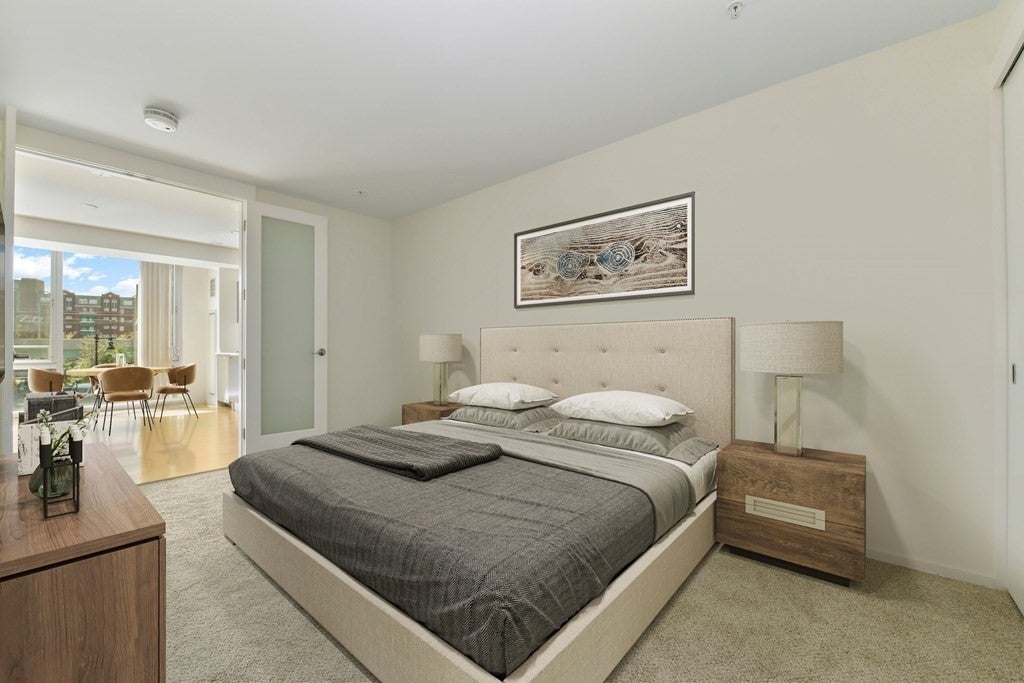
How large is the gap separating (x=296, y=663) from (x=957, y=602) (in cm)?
257

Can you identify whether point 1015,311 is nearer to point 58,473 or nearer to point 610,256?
point 610,256

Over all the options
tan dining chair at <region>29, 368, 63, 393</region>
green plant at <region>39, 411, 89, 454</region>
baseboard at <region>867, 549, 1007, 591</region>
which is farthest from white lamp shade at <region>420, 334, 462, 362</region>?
tan dining chair at <region>29, 368, 63, 393</region>

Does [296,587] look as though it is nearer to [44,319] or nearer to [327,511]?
[327,511]

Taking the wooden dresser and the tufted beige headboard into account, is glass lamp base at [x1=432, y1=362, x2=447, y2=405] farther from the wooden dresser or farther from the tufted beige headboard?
the wooden dresser

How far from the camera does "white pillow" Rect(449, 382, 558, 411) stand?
9.86ft

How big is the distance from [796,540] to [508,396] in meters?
1.77

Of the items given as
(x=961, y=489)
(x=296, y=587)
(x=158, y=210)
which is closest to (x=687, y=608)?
(x=961, y=489)

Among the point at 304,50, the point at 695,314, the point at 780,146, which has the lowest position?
the point at 695,314

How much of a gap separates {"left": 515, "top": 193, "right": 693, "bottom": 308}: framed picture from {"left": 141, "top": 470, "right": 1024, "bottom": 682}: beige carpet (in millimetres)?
1682

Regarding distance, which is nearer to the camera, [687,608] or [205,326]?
[687,608]

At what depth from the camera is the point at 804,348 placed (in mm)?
1959

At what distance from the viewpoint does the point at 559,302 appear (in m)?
3.39

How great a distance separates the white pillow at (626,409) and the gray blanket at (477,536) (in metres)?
0.33

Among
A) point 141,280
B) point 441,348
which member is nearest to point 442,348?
point 441,348
